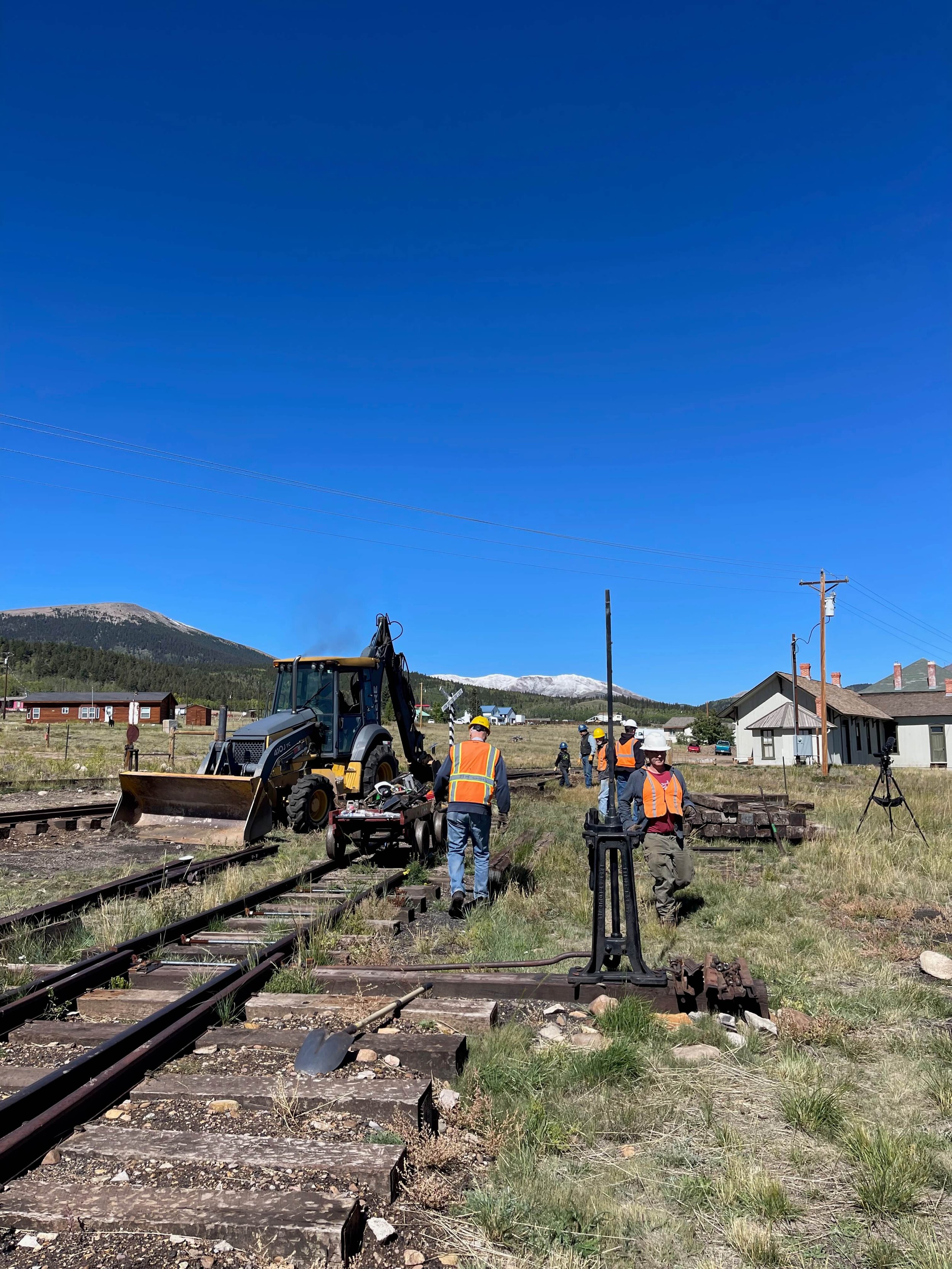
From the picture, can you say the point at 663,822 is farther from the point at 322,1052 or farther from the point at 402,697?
the point at 402,697

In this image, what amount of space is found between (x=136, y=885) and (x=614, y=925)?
618 cm

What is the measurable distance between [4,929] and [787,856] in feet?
32.6

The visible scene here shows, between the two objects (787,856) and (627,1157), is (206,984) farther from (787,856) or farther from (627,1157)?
(787,856)

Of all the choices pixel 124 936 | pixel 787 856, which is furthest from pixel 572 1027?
pixel 787 856

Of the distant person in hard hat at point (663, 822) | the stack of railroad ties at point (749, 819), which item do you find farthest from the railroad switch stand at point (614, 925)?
the stack of railroad ties at point (749, 819)

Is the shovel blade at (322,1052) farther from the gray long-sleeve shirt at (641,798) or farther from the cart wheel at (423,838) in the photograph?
the cart wheel at (423,838)

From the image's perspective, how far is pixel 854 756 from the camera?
49.6m

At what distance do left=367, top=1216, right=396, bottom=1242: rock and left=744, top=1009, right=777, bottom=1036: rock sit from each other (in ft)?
9.47

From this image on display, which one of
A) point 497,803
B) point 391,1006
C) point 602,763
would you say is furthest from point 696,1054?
point 602,763

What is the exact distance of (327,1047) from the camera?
4840mm

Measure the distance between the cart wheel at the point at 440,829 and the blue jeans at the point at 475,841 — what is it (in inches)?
149

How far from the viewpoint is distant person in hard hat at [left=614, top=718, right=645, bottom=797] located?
11.7 metres

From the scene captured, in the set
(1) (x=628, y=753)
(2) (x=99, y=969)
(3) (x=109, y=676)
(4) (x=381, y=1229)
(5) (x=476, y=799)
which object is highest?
(3) (x=109, y=676)

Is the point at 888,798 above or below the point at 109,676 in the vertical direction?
below
